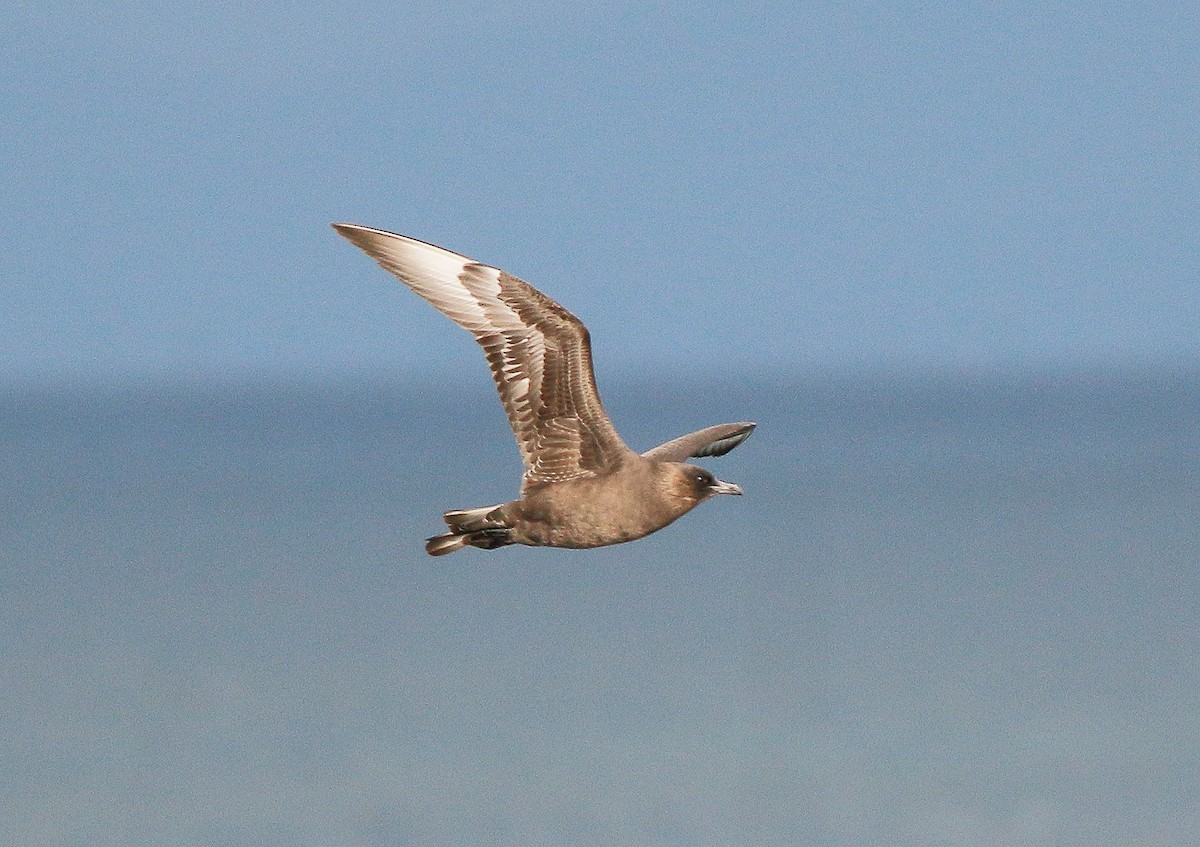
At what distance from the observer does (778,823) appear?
26391 mm

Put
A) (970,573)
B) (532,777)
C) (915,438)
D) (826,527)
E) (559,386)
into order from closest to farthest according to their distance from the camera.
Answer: (559,386)
(532,777)
(970,573)
(826,527)
(915,438)

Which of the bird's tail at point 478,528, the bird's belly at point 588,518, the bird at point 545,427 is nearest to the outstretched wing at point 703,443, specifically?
the bird at point 545,427

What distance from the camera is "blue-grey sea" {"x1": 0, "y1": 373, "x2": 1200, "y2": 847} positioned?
26766 millimetres

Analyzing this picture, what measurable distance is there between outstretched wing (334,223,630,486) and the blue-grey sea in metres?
12.1

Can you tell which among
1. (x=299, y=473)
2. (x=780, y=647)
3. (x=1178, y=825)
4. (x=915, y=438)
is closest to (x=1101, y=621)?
(x=780, y=647)

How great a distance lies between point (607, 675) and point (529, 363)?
20006mm

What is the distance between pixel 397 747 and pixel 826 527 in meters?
28.6

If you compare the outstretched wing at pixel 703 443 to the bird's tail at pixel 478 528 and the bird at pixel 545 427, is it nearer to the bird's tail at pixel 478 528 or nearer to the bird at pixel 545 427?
the bird at pixel 545 427

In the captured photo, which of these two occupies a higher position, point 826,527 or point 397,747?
point 397,747

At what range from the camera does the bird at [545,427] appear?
13820mm

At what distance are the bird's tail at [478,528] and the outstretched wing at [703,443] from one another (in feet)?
4.12

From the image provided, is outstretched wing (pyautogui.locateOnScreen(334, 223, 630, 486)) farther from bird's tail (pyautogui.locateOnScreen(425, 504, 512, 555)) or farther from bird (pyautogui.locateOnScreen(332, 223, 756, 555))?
bird's tail (pyautogui.locateOnScreen(425, 504, 512, 555))

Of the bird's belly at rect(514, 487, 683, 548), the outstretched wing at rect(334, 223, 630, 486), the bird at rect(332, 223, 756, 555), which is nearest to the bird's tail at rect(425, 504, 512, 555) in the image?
the bird at rect(332, 223, 756, 555)

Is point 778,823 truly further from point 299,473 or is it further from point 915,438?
point 915,438
